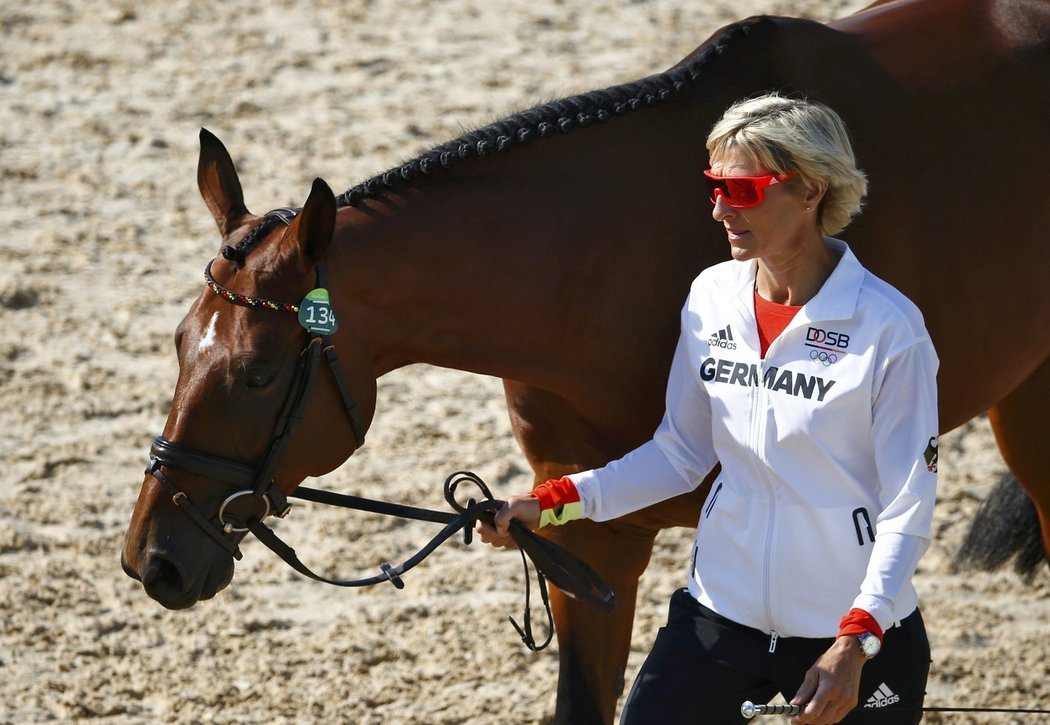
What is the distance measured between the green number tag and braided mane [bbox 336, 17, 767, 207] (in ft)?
0.89

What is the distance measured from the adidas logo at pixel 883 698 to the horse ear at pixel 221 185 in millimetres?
1466

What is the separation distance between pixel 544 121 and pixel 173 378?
10.2 ft

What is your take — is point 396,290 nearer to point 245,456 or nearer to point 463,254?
point 463,254

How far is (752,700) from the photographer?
2322mm

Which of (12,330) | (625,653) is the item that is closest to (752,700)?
(625,653)

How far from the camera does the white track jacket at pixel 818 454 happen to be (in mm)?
2094

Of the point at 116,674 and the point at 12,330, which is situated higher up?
the point at 12,330

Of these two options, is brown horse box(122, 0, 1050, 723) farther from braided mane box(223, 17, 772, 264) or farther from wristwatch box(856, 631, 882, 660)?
wristwatch box(856, 631, 882, 660)

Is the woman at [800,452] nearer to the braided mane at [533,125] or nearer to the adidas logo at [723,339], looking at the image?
the adidas logo at [723,339]

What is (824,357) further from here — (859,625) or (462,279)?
(462,279)

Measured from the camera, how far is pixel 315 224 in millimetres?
2432

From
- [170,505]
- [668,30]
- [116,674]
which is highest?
[668,30]

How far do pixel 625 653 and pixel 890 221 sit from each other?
1.13m

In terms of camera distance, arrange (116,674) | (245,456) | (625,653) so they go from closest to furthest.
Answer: (245,456) < (625,653) < (116,674)
